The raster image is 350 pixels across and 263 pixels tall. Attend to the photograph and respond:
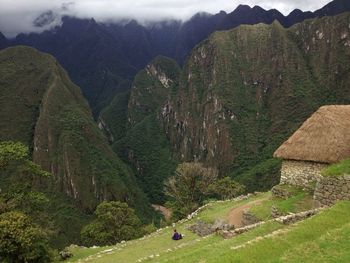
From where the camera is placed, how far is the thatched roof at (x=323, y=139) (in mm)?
21328

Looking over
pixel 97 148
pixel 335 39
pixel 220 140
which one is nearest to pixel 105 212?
pixel 97 148

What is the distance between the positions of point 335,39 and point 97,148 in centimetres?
8429

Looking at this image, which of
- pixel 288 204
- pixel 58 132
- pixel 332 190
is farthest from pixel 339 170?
pixel 58 132

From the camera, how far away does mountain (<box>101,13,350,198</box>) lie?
143000 mm

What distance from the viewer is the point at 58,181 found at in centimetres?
11531

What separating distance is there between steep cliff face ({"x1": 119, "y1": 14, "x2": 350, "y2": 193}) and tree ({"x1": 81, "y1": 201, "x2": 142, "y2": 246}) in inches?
3918

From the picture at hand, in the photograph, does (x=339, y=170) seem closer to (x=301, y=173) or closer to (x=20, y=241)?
(x=301, y=173)

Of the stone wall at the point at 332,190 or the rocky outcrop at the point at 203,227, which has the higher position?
the stone wall at the point at 332,190

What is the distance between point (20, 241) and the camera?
19.6 meters

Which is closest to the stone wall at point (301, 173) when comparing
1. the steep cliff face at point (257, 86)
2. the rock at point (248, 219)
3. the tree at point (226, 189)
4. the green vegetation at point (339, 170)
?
the rock at point (248, 219)

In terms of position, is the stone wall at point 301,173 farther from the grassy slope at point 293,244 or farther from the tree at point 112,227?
the tree at point 112,227

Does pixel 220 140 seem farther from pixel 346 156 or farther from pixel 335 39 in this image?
pixel 346 156

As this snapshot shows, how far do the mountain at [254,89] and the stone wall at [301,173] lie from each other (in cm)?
11077

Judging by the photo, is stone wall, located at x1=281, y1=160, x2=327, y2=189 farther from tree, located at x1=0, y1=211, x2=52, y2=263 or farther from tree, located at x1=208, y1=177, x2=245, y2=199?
tree, located at x1=208, y1=177, x2=245, y2=199
